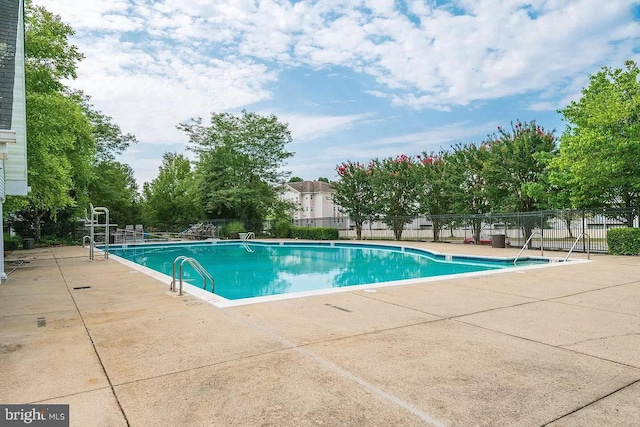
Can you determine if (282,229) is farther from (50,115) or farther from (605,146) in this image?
(605,146)

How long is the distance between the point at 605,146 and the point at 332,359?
15131mm

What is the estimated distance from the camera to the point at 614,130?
573 inches

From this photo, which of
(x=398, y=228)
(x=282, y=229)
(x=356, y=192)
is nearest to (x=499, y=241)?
(x=398, y=228)

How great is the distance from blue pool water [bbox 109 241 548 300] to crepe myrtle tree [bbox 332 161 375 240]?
5.23 metres

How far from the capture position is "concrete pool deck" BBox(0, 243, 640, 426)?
261cm

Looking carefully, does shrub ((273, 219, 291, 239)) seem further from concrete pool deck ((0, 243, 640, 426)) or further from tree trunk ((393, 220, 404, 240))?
concrete pool deck ((0, 243, 640, 426))

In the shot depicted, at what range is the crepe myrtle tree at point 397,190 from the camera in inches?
987

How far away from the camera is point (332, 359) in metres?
3.57

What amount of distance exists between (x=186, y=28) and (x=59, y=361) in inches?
471

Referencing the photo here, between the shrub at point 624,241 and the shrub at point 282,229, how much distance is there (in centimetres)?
1846

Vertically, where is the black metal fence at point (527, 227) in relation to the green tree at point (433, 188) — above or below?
below

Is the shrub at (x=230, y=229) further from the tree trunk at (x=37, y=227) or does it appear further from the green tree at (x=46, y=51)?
the green tree at (x=46, y=51)

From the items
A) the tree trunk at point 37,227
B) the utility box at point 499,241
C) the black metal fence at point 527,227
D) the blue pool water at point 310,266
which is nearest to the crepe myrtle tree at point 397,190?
the black metal fence at point 527,227

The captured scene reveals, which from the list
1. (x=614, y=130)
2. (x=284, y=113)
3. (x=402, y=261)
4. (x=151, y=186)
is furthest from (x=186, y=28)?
(x=151, y=186)
